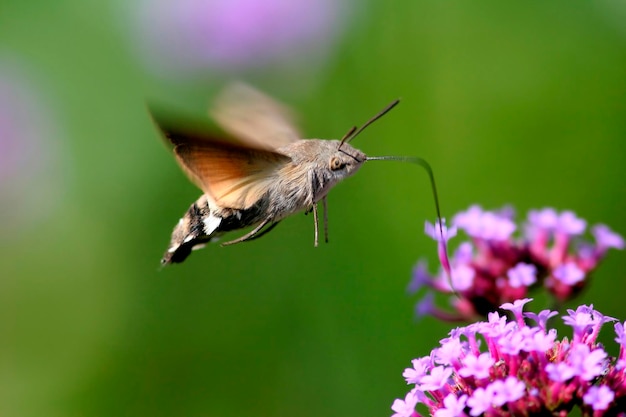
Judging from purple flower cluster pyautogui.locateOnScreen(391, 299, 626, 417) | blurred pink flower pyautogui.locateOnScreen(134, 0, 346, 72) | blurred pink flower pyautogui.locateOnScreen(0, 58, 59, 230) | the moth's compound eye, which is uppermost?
blurred pink flower pyautogui.locateOnScreen(134, 0, 346, 72)

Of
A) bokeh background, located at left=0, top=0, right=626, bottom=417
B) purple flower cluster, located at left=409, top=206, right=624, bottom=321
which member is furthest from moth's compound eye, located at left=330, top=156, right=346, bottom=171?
bokeh background, located at left=0, top=0, right=626, bottom=417

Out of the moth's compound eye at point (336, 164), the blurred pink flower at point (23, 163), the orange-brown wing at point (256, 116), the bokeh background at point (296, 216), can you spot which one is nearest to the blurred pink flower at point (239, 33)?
the bokeh background at point (296, 216)

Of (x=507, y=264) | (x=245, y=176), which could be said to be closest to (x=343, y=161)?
(x=245, y=176)

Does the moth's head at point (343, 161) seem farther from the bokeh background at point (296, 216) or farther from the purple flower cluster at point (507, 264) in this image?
the bokeh background at point (296, 216)

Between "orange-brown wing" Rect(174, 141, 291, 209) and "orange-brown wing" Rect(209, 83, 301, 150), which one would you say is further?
"orange-brown wing" Rect(209, 83, 301, 150)

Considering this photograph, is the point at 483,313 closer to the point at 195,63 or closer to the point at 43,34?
the point at 195,63

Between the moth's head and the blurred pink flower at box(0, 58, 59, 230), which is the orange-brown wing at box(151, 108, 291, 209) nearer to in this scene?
the moth's head
